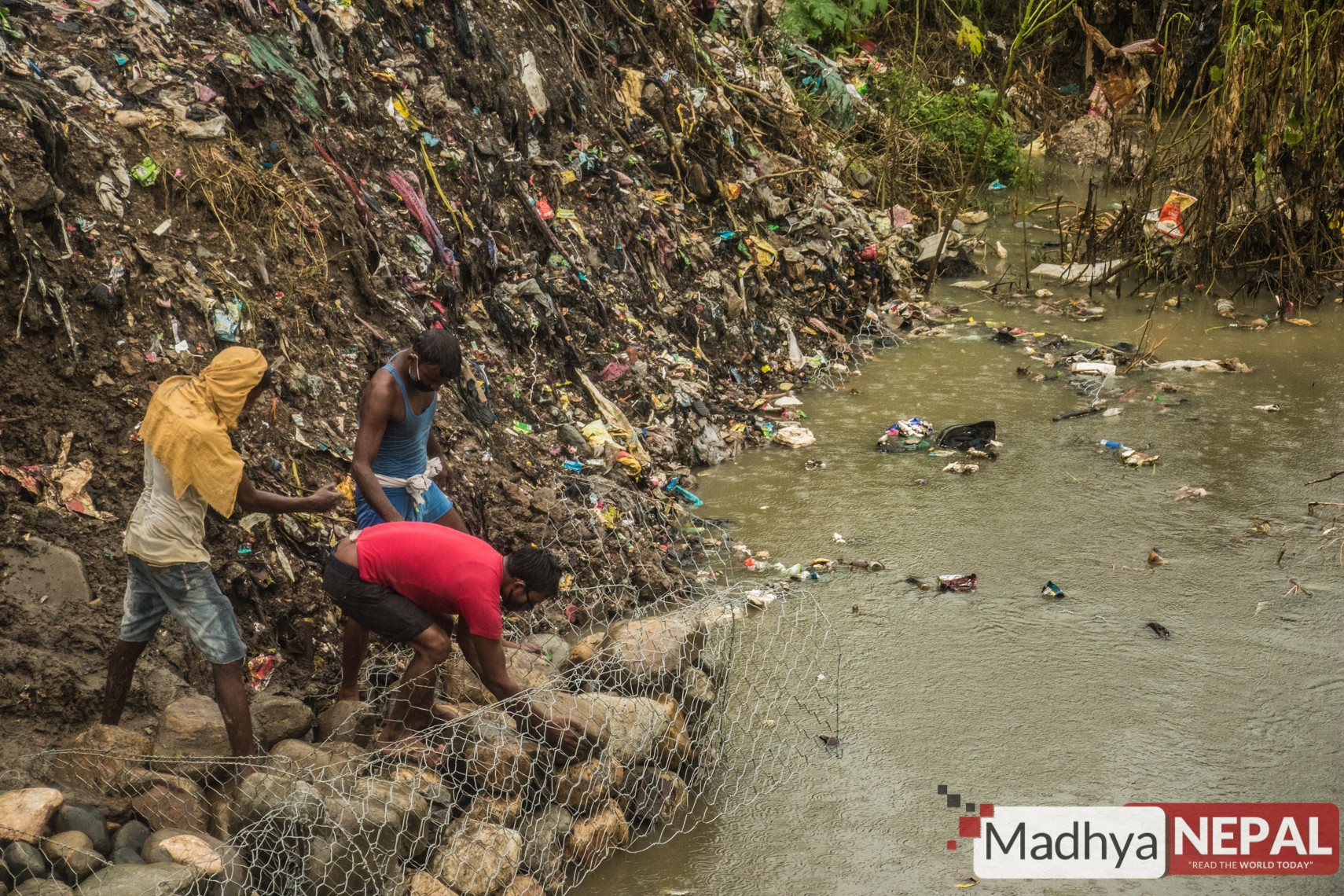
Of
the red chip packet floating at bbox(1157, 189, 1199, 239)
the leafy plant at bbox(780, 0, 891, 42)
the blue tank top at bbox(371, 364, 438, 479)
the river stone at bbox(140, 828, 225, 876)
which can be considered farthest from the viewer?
the leafy plant at bbox(780, 0, 891, 42)

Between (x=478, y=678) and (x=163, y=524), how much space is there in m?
0.98

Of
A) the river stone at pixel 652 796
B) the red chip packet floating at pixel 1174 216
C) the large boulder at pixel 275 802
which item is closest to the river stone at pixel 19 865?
the large boulder at pixel 275 802

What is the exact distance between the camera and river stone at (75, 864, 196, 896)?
96.5 inches

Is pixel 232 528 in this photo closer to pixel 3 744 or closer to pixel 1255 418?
pixel 3 744

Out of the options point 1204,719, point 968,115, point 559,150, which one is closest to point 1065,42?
point 968,115

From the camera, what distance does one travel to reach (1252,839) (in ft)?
10.4

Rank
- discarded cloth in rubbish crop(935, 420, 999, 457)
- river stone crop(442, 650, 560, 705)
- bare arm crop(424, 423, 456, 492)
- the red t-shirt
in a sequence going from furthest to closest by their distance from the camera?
1. discarded cloth in rubbish crop(935, 420, 999, 457)
2. bare arm crop(424, 423, 456, 492)
3. river stone crop(442, 650, 560, 705)
4. the red t-shirt

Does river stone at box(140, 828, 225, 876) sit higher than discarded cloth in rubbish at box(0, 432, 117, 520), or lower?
lower

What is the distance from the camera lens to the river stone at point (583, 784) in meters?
3.08

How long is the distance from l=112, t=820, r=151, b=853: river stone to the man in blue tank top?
1029 mm

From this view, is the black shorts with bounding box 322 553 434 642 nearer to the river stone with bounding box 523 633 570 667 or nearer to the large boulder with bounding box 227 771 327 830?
the large boulder with bounding box 227 771 327 830

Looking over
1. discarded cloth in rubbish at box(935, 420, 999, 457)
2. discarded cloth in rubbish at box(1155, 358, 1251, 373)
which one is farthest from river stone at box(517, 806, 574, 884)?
discarded cloth in rubbish at box(1155, 358, 1251, 373)

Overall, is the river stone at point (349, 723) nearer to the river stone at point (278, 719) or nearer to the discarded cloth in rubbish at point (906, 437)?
the river stone at point (278, 719)

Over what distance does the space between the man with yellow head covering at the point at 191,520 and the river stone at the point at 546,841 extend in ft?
2.47
